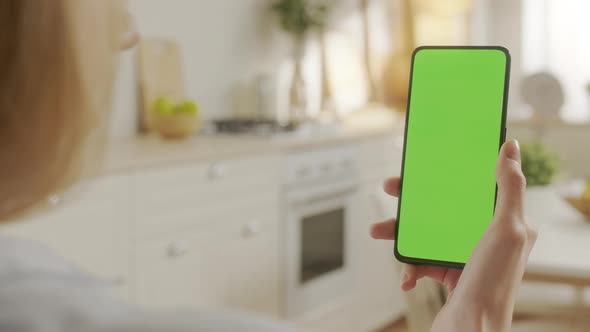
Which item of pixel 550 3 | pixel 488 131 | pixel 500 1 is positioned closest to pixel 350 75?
pixel 500 1

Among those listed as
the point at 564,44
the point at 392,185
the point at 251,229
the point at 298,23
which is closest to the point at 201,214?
the point at 251,229

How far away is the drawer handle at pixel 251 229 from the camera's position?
5.96ft

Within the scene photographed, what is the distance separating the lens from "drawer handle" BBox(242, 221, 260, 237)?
5.96 feet

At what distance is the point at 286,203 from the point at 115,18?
5.68ft

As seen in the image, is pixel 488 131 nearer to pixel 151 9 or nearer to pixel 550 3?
pixel 151 9

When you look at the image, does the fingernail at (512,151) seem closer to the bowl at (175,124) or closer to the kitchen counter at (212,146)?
the kitchen counter at (212,146)

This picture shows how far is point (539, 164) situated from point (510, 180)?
98cm

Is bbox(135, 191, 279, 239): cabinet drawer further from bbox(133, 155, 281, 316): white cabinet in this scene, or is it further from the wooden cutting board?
the wooden cutting board

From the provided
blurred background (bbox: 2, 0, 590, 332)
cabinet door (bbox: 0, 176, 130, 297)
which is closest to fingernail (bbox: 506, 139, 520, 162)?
blurred background (bbox: 2, 0, 590, 332)

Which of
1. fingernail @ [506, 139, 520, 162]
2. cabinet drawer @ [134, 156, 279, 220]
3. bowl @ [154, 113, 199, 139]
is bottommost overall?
cabinet drawer @ [134, 156, 279, 220]

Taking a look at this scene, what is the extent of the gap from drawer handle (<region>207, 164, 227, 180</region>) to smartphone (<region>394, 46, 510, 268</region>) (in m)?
1.45

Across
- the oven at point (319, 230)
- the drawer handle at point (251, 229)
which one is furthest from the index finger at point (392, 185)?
the oven at point (319, 230)

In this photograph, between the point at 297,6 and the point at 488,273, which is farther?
the point at 297,6

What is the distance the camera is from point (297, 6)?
2.40 metres
